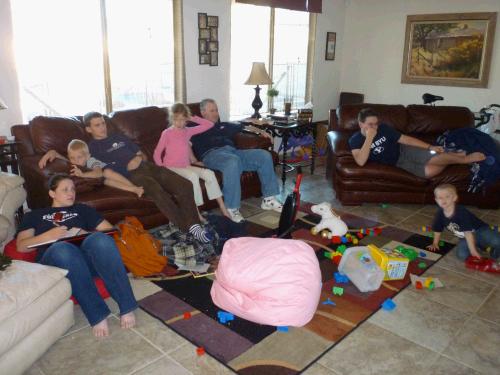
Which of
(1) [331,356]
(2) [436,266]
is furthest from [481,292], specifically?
(1) [331,356]

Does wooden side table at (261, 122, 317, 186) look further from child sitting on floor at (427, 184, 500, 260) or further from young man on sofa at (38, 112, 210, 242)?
child sitting on floor at (427, 184, 500, 260)

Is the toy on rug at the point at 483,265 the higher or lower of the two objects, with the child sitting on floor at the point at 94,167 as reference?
lower

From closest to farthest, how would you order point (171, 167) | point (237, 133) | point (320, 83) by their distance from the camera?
point (171, 167) < point (237, 133) < point (320, 83)

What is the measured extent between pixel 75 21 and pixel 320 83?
12.7ft

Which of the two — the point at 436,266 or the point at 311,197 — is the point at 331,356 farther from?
the point at 311,197

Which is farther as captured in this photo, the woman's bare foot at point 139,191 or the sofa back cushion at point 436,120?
the sofa back cushion at point 436,120

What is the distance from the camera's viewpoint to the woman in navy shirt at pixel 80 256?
7.24ft

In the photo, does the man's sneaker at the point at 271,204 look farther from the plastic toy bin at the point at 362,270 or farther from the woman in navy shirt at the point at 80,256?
the woman in navy shirt at the point at 80,256

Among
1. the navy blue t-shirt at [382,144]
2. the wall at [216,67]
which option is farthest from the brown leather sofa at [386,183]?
the wall at [216,67]

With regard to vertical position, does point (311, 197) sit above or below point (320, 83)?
below

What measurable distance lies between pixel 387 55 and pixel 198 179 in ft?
Answer: 14.0

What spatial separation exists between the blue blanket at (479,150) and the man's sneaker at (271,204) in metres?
1.72

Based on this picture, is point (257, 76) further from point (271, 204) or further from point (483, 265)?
point (483, 265)

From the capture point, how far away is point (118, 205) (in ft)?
10.7
